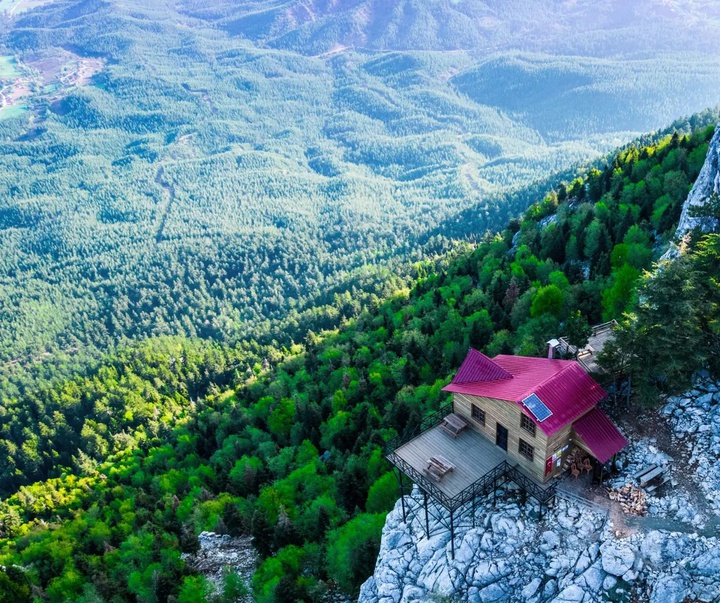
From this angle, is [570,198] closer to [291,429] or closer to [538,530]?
[291,429]

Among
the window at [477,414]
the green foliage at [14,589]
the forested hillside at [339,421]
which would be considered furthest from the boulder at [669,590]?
the green foliage at [14,589]

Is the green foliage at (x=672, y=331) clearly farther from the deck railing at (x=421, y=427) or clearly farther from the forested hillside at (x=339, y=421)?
the deck railing at (x=421, y=427)

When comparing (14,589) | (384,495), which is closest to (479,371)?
(384,495)

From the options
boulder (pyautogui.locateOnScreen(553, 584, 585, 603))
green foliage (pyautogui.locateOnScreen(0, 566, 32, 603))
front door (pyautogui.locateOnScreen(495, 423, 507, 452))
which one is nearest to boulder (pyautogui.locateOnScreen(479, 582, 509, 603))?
boulder (pyautogui.locateOnScreen(553, 584, 585, 603))

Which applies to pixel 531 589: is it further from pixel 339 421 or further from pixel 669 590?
pixel 339 421

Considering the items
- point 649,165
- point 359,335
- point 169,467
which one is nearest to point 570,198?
point 649,165
